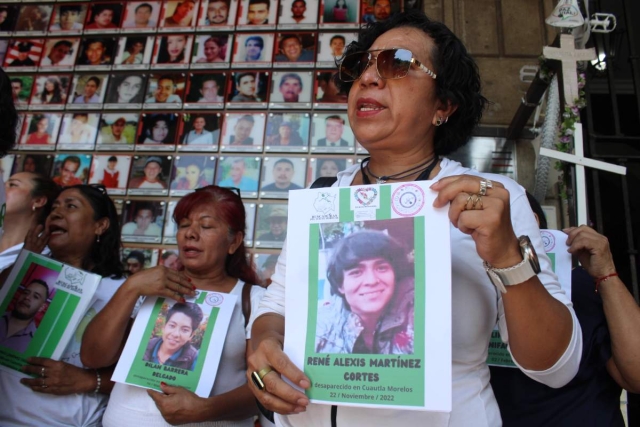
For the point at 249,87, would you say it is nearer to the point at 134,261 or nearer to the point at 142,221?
the point at 142,221

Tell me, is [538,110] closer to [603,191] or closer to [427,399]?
[603,191]

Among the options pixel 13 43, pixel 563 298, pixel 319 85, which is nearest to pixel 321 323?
pixel 563 298

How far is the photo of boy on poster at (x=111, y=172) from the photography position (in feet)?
11.8

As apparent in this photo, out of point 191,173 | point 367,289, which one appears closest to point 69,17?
point 191,173

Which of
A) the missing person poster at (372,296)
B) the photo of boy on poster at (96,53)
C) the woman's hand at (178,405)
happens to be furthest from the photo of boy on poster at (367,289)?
the photo of boy on poster at (96,53)

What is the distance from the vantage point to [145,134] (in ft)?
12.2

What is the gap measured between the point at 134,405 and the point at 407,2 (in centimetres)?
348

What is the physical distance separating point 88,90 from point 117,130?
47 cm

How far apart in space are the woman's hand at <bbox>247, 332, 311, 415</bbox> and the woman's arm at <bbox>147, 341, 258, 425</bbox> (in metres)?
0.89

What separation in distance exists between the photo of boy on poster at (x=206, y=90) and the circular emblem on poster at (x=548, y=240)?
8.92 ft

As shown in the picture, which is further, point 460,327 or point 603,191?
point 603,191

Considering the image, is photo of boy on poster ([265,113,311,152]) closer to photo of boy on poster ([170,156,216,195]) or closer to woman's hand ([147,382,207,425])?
photo of boy on poster ([170,156,216,195])

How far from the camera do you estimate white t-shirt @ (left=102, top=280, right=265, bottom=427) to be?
1.74 metres

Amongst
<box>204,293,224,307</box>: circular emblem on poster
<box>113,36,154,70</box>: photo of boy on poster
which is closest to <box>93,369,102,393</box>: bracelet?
<box>204,293,224,307</box>: circular emblem on poster
